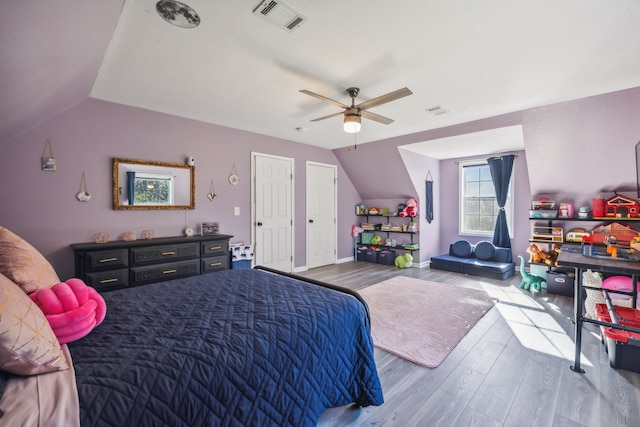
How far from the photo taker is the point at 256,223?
16.1 feet

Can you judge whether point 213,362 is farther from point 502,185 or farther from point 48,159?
point 502,185

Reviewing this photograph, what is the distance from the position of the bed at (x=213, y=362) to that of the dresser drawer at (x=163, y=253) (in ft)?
4.64

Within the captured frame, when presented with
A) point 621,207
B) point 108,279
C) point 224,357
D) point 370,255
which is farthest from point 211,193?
point 621,207

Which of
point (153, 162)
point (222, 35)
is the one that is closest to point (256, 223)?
point (153, 162)

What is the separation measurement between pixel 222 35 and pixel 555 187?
16.1 feet

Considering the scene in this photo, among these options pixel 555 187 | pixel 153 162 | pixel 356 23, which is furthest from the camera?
pixel 555 187

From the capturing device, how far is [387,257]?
6207mm

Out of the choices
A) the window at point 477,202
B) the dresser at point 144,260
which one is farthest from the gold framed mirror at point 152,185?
the window at point 477,202

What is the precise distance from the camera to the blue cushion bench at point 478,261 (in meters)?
5.01

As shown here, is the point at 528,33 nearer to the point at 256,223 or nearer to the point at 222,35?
the point at 222,35

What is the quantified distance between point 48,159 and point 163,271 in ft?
5.39

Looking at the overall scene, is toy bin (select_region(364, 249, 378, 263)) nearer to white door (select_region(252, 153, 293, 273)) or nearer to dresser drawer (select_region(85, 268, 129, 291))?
white door (select_region(252, 153, 293, 273))

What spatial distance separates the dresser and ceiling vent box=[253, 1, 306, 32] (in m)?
2.63

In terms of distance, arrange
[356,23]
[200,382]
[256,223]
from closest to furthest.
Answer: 1. [200,382]
2. [356,23]
3. [256,223]
